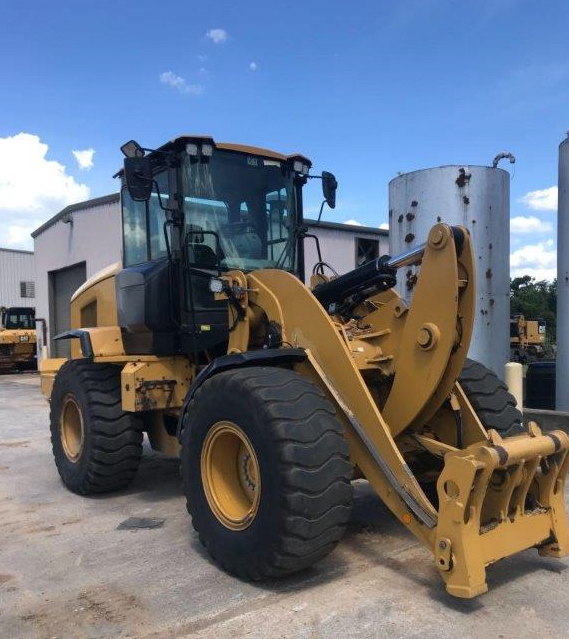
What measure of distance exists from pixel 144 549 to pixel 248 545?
3.78ft

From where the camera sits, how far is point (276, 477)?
11.1 ft

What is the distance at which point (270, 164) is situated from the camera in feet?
18.6

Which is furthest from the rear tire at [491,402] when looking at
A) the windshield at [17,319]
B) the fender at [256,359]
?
the windshield at [17,319]

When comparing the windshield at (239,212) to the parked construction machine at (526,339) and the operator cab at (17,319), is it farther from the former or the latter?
the parked construction machine at (526,339)

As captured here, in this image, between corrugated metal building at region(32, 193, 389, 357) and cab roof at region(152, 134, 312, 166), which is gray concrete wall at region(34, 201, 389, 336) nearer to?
corrugated metal building at region(32, 193, 389, 357)

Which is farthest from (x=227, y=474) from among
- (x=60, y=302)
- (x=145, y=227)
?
(x=60, y=302)

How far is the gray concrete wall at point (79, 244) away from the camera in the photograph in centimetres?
1709

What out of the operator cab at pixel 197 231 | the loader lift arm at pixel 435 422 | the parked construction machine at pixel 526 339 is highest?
the operator cab at pixel 197 231

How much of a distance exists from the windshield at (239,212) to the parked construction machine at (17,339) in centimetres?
2070

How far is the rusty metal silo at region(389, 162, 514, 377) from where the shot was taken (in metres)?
7.52

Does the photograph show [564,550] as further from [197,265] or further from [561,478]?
[197,265]

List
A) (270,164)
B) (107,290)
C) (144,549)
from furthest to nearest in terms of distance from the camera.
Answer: (107,290)
(270,164)
(144,549)

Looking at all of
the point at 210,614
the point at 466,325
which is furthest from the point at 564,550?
the point at 210,614

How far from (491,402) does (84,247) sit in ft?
53.2
